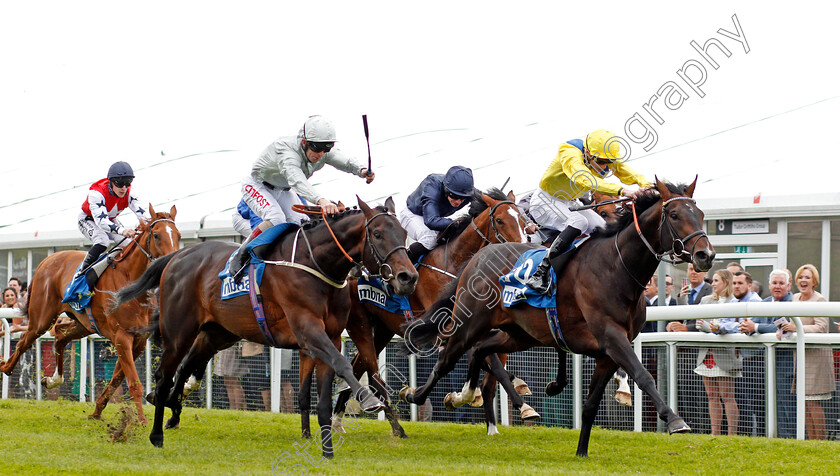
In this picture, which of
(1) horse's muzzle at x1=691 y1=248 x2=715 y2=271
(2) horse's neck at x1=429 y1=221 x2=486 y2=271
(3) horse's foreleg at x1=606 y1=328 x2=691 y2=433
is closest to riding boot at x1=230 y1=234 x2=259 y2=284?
(2) horse's neck at x1=429 y1=221 x2=486 y2=271

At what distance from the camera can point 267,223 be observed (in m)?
7.24

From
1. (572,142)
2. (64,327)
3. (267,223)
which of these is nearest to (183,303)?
(267,223)

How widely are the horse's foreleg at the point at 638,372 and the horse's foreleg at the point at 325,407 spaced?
1.81 metres

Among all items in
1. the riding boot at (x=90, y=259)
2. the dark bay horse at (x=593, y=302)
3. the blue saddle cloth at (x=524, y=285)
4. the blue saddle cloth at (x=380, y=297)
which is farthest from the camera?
the riding boot at (x=90, y=259)

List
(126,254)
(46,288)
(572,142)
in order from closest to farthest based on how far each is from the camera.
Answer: (572,142), (126,254), (46,288)

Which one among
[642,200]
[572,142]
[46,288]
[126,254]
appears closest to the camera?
[642,200]

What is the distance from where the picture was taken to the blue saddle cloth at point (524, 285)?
21.8 feet

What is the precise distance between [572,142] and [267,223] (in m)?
2.30

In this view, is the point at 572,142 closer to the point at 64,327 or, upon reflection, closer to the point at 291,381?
the point at 291,381

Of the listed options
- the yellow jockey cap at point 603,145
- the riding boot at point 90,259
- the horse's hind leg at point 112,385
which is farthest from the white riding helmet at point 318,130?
the riding boot at point 90,259

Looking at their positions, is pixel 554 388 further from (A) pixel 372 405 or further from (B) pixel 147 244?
(B) pixel 147 244

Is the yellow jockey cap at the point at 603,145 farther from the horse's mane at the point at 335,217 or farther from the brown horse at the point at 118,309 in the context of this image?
the brown horse at the point at 118,309

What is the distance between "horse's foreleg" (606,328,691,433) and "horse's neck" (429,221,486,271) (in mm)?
2014

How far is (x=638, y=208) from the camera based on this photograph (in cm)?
636
